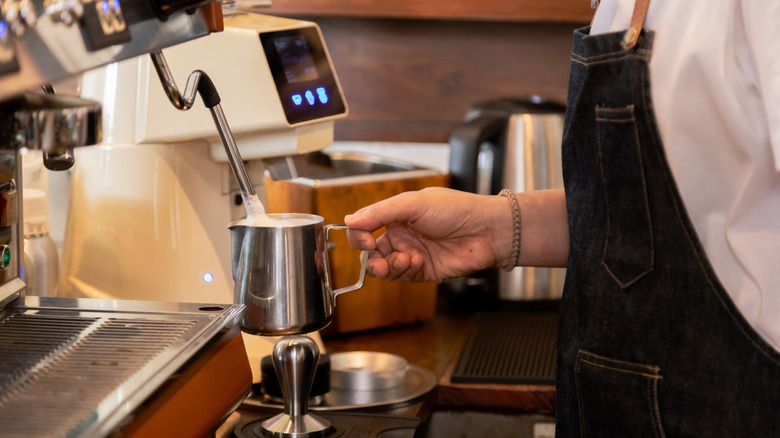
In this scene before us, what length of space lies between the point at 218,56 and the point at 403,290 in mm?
507

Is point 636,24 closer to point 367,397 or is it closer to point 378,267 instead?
point 378,267

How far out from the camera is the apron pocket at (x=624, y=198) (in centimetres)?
84

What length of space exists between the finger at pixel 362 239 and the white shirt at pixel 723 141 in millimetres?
308

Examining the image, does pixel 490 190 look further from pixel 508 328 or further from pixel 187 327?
pixel 187 327

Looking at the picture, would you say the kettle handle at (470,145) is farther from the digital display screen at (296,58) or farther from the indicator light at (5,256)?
the indicator light at (5,256)

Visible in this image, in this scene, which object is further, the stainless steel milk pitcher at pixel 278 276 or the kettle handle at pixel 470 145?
the kettle handle at pixel 470 145

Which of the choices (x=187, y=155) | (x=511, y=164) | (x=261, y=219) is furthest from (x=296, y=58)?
(x=511, y=164)

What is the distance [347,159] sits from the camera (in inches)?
61.4

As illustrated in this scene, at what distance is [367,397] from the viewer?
1.06 metres

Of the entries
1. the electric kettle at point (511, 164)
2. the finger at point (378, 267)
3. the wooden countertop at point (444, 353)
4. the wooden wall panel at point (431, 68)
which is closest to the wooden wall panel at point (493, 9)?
the wooden wall panel at point (431, 68)

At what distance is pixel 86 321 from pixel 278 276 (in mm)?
158

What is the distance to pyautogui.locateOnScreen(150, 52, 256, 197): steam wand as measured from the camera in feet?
2.51

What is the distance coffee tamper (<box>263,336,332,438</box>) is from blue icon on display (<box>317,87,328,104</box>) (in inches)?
11.8

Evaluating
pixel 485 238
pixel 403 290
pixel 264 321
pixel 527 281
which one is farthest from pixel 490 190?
pixel 264 321
